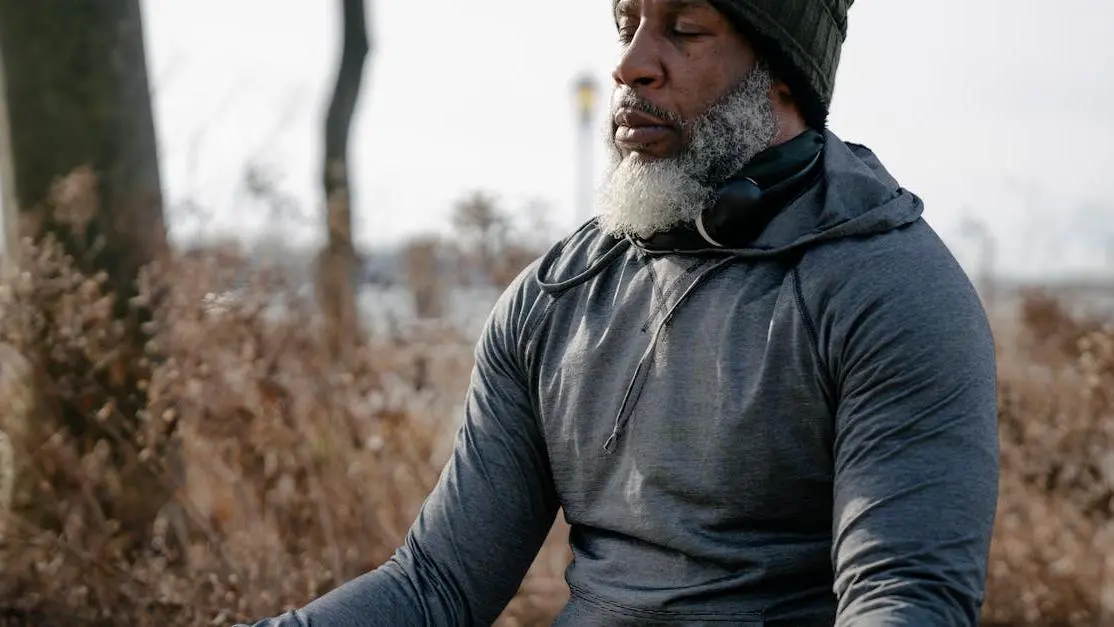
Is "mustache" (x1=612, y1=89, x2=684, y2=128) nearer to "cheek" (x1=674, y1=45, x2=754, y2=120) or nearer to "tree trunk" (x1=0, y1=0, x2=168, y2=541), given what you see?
"cheek" (x1=674, y1=45, x2=754, y2=120)

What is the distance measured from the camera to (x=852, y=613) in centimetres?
203

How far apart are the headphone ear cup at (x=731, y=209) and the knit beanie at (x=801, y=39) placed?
0.24m

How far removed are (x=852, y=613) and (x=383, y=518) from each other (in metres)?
2.93

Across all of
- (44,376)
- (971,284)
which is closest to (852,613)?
(971,284)

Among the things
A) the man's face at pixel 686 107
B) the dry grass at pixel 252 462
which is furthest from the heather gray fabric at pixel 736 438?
the dry grass at pixel 252 462

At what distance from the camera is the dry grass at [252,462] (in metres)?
4.29

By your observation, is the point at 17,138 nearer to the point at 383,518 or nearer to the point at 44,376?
the point at 44,376

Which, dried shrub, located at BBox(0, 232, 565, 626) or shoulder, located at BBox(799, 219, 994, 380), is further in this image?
dried shrub, located at BBox(0, 232, 565, 626)

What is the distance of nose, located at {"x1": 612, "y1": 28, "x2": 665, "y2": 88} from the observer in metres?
2.42

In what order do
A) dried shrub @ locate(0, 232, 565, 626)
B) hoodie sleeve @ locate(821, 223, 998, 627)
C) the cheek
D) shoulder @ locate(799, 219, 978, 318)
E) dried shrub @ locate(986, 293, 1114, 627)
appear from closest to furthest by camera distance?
hoodie sleeve @ locate(821, 223, 998, 627)
shoulder @ locate(799, 219, 978, 318)
the cheek
dried shrub @ locate(0, 232, 565, 626)
dried shrub @ locate(986, 293, 1114, 627)

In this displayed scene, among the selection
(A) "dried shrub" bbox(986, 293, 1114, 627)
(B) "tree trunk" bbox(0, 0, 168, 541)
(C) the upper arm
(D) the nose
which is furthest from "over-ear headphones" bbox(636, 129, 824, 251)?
(B) "tree trunk" bbox(0, 0, 168, 541)

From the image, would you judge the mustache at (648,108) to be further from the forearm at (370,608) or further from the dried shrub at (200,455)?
the dried shrub at (200,455)

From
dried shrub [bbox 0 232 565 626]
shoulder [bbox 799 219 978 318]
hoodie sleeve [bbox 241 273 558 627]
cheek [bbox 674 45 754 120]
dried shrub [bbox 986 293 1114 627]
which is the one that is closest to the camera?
shoulder [bbox 799 219 978 318]

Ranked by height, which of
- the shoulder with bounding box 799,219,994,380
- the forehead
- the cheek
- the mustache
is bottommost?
the shoulder with bounding box 799,219,994,380
